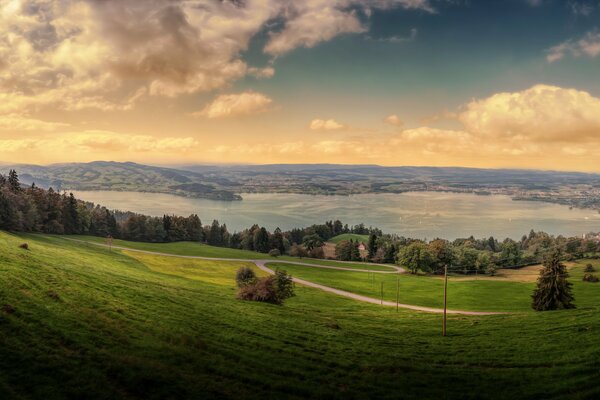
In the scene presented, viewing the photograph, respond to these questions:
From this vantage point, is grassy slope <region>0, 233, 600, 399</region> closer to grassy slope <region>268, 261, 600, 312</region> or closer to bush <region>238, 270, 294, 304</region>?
bush <region>238, 270, 294, 304</region>

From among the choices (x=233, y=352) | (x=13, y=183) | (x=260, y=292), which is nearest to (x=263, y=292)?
(x=260, y=292)

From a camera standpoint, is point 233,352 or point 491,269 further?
point 491,269

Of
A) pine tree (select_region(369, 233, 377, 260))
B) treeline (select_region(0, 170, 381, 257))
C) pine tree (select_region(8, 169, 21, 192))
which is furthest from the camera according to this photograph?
pine tree (select_region(369, 233, 377, 260))

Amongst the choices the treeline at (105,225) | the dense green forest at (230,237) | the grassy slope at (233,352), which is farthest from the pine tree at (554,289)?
the treeline at (105,225)

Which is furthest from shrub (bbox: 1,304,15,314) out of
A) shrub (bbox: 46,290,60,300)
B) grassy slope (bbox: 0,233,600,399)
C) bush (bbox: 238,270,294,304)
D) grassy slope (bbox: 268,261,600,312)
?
grassy slope (bbox: 268,261,600,312)

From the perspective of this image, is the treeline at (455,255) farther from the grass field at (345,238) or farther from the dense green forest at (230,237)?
the grass field at (345,238)

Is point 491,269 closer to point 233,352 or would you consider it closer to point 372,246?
point 372,246

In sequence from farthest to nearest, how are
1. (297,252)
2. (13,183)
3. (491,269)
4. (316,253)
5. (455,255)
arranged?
(316,253)
(297,252)
(455,255)
(491,269)
(13,183)
